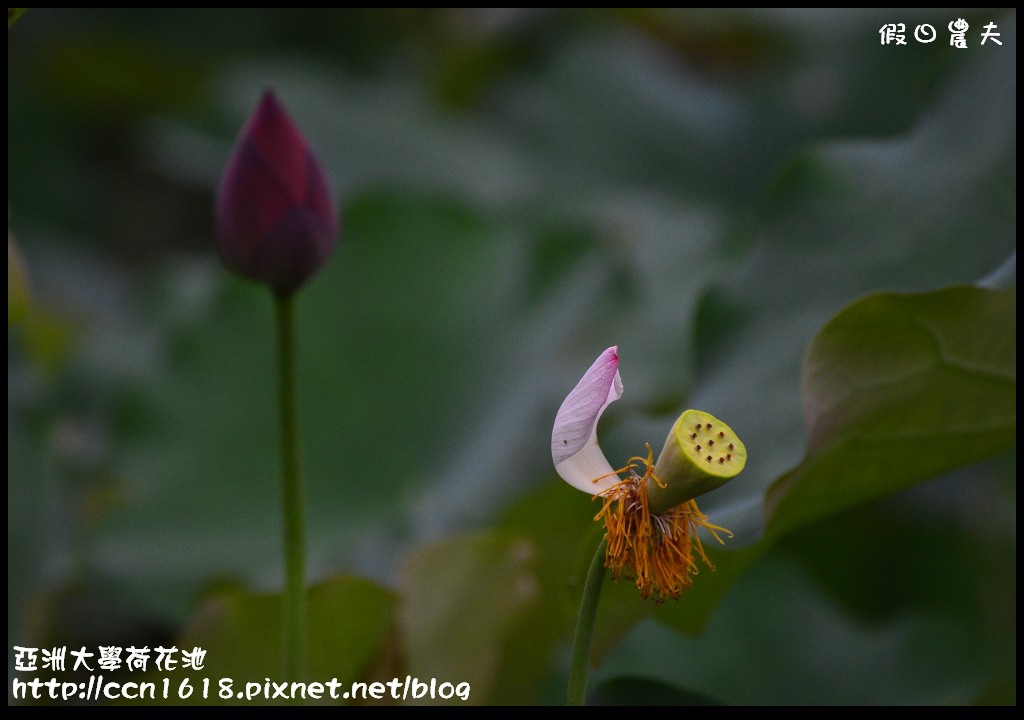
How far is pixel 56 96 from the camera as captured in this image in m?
1.85

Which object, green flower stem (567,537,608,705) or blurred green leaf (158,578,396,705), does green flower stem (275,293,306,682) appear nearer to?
blurred green leaf (158,578,396,705)

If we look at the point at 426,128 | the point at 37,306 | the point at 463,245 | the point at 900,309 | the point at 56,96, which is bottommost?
the point at 900,309

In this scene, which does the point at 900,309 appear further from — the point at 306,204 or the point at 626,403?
the point at 626,403

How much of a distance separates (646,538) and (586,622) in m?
0.04

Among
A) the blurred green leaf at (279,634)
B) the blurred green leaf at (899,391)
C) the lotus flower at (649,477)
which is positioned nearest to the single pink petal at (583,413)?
the lotus flower at (649,477)

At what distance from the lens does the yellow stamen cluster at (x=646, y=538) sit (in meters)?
0.40

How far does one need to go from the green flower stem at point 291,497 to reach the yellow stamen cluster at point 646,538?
0.19 metres

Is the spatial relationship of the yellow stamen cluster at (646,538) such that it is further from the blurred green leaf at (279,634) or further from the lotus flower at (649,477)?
the blurred green leaf at (279,634)

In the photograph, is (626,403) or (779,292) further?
(626,403)

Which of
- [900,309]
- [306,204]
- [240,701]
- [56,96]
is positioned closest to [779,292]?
[900,309]

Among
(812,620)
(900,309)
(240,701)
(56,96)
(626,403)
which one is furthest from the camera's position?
(56,96)

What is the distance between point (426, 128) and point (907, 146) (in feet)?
3.28

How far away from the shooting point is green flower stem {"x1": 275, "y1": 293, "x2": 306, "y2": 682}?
0.55 metres

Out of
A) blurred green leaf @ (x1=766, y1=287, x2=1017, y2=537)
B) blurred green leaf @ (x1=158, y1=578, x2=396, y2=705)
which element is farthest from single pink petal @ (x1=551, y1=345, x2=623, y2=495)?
blurred green leaf @ (x1=158, y1=578, x2=396, y2=705)
